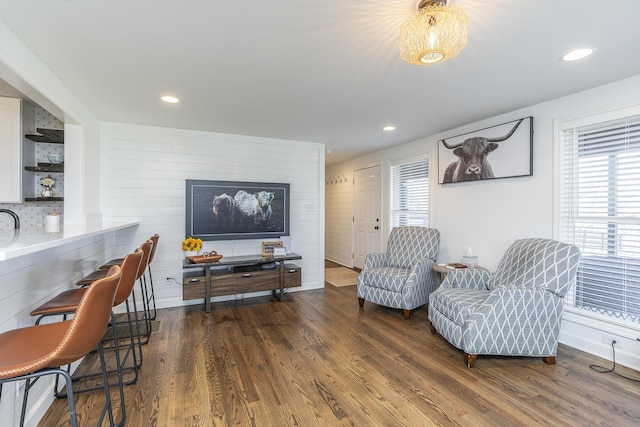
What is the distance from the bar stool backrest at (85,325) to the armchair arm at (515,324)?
7.78 feet

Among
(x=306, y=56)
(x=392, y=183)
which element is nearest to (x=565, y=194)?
(x=392, y=183)

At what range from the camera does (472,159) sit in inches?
143

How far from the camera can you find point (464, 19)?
4.69 feet

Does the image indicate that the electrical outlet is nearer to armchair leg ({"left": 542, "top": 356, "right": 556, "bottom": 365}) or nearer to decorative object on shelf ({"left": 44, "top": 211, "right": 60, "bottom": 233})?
armchair leg ({"left": 542, "top": 356, "right": 556, "bottom": 365})

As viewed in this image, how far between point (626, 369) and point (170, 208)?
15.3ft

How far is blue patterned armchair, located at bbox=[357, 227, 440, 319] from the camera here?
343 cm

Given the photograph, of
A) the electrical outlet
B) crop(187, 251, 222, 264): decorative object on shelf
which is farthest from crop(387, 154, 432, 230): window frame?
crop(187, 251, 222, 264): decorative object on shelf

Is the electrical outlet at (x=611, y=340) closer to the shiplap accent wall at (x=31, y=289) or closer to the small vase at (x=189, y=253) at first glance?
the shiplap accent wall at (x=31, y=289)

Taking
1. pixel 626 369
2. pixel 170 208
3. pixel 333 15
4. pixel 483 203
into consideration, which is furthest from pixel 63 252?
pixel 626 369

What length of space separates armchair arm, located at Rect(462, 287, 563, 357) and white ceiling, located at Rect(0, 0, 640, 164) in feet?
5.59

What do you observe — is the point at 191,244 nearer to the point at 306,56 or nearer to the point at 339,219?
the point at 306,56

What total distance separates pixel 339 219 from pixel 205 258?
3.67 m

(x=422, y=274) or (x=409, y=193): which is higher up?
(x=409, y=193)

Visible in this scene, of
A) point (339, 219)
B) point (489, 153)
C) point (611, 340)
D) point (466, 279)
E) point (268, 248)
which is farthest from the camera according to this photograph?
point (339, 219)
